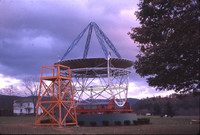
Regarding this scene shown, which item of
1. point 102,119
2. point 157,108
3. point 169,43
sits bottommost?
point 157,108

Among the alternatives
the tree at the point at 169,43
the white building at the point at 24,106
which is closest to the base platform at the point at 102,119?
the tree at the point at 169,43

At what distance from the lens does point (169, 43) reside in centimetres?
2100

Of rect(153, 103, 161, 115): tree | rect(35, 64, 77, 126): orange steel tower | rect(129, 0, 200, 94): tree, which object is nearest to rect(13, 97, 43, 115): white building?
rect(153, 103, 161, 115): tree

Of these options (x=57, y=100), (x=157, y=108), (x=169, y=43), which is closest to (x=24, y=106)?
(x=157, y=108)

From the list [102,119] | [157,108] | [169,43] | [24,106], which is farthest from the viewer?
[24,106]

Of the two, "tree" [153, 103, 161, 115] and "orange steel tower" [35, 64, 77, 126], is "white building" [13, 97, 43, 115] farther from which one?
"orange steel tower" [35, 64, 77, 126]

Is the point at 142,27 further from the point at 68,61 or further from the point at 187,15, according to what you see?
the point at 68,61

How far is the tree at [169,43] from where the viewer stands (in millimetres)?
20531

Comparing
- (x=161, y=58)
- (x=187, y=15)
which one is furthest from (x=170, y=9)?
(x=161, y=58)

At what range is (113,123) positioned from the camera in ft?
119

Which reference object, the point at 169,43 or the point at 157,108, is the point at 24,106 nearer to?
the point at 157,108

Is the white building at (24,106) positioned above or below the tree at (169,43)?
below

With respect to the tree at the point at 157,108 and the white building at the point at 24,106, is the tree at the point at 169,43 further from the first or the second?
the white building at the point at 24,106

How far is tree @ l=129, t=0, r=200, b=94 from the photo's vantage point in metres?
20.5
